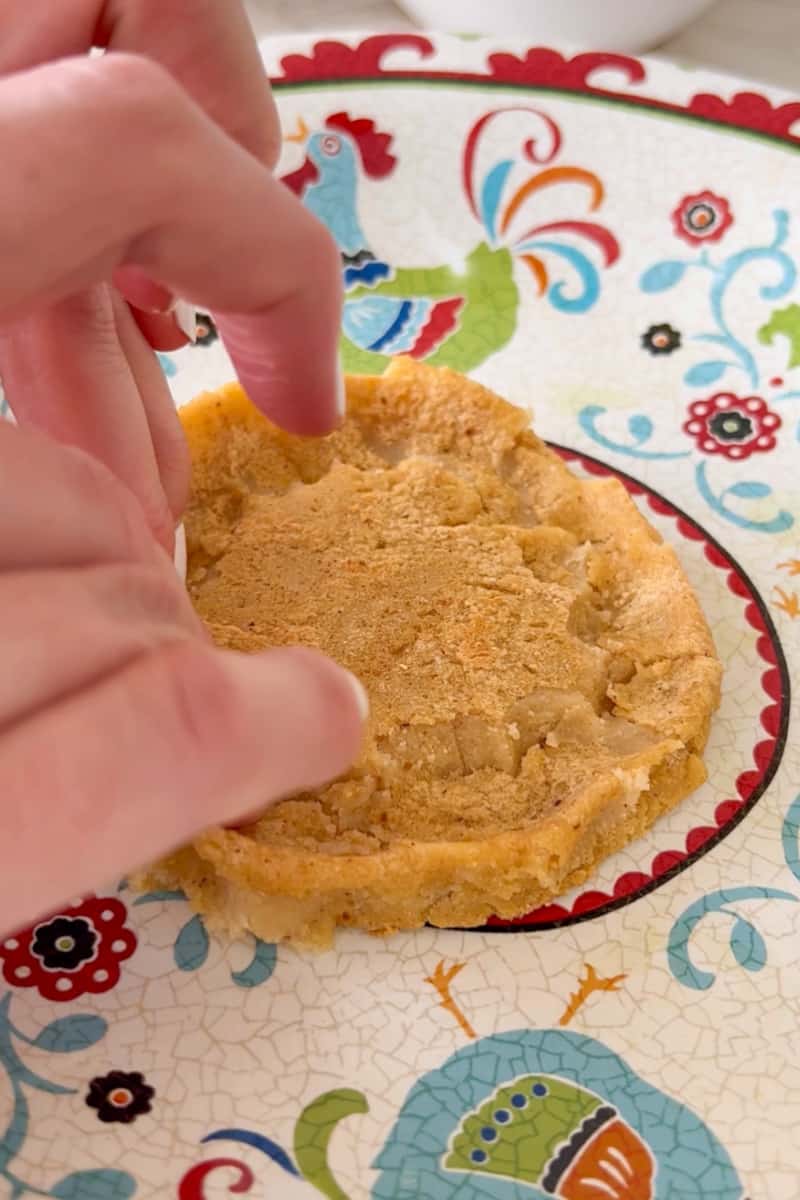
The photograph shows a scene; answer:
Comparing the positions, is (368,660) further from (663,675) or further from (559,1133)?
(559,1133)

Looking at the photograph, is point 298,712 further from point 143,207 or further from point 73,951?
point 73,951

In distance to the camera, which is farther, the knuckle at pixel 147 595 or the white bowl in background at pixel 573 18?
the white bowl in background at pixel 573 18

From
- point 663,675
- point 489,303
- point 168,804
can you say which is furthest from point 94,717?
point 489,303

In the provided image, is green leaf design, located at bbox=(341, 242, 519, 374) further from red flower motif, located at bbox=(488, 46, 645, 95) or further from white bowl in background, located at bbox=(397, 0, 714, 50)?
white bowl in background, located at bbox=(397, 0, 714, 50)

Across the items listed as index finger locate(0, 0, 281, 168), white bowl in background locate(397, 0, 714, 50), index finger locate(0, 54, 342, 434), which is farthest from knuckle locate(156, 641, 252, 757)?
white bowl in background locate(397, 0, 714, 50)

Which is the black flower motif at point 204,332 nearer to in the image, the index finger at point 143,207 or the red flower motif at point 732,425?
the red flower motif at point 732,425

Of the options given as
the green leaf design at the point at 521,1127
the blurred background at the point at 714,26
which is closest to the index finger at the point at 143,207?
the green leaf design at the point at 521,1127
